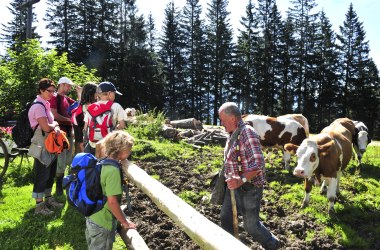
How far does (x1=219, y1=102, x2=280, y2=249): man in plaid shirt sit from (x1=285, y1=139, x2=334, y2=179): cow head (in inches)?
83.8

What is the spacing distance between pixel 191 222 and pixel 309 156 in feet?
12.0

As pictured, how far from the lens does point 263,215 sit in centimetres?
583

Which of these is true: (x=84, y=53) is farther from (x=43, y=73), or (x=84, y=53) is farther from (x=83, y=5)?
(x=43, y=73)

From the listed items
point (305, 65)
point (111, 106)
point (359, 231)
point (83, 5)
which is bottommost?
point (359, 231)

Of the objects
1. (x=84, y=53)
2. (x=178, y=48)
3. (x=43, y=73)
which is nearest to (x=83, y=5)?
(x=84, y=53)

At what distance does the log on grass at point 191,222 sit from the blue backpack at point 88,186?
0.78m

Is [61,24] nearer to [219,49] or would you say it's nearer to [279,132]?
[219,49]

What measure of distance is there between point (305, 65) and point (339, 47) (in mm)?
5056

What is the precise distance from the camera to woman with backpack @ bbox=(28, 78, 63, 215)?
4.83m

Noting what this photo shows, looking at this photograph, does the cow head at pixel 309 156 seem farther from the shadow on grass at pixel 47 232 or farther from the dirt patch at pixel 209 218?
the shadow on grass at pixel 47 232

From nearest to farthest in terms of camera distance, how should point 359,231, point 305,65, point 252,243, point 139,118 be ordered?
point 252,243 → point 359,231 → point 139,118 → point 305,65

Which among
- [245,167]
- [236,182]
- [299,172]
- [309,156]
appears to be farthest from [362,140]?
[236,182]

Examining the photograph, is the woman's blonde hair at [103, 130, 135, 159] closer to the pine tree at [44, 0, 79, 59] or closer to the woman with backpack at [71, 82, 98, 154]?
the woman with backpack at [71, 82, 98, 154]

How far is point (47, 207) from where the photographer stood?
547cm
